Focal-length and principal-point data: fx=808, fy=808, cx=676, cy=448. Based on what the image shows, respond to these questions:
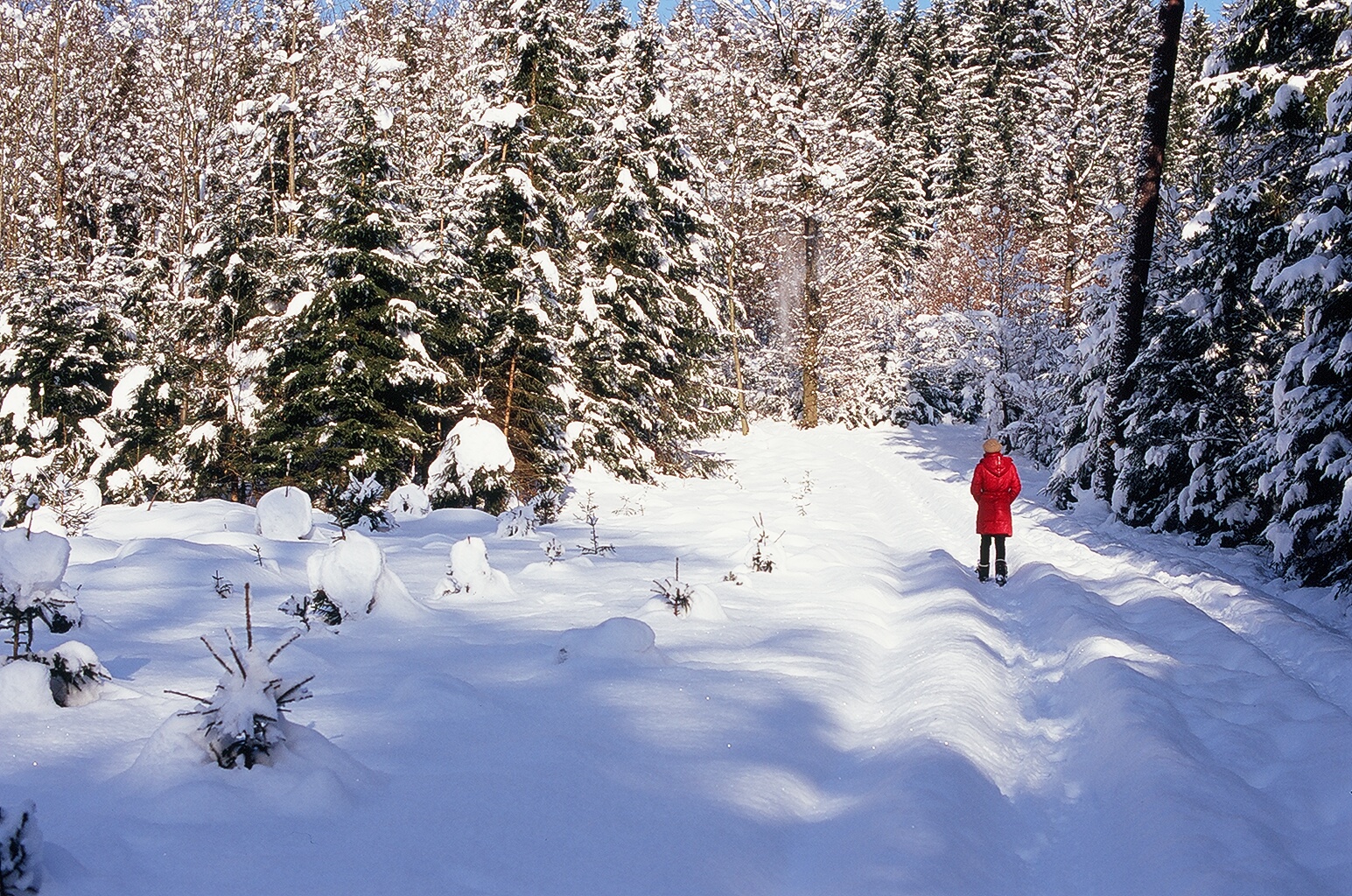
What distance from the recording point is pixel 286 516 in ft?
29.3

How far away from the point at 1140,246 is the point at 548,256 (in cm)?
1042

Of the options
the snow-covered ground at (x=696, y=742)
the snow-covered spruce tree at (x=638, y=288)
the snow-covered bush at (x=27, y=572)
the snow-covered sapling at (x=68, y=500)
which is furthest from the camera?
the snow-covered spruce tree at (x=638, y=288)

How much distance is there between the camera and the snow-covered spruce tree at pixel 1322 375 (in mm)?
8898

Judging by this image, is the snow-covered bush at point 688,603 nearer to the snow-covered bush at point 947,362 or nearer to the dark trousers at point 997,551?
the dark trousers at point 997,551

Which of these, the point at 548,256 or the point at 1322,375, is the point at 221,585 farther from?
the point at 1322,375

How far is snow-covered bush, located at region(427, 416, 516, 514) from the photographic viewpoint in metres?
13.1

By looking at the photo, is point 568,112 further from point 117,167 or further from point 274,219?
point 117,167

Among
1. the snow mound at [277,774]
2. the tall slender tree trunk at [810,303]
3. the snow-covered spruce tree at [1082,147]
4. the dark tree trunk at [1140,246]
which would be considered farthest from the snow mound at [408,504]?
the tall slender tree trunk at [810,303]

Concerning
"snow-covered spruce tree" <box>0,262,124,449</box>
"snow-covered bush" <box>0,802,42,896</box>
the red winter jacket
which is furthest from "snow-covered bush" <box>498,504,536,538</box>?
"snow-covered spruce tree" <box>0,262,124,449</box>

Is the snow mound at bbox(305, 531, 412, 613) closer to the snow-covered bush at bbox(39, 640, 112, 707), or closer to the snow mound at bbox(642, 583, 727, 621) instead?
the snow-covered bush at bbox(39, 640, 112, 707)

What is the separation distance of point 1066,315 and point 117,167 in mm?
30976

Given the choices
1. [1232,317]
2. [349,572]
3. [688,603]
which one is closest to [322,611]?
[349,572]

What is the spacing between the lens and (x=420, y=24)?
27.7 meters

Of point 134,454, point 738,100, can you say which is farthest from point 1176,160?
point 134,454
